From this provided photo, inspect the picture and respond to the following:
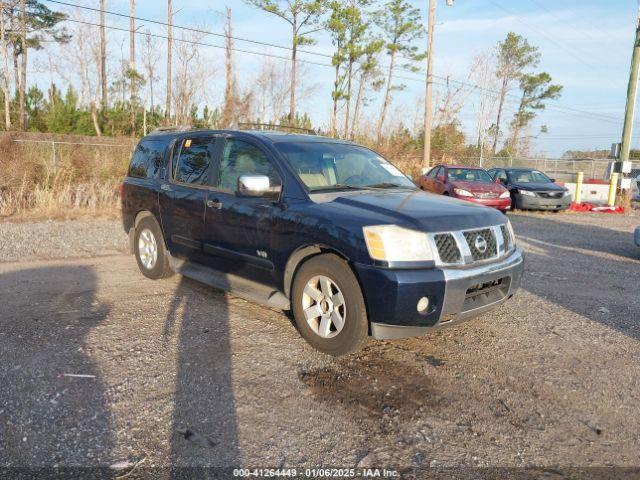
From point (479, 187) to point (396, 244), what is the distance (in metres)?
11.5

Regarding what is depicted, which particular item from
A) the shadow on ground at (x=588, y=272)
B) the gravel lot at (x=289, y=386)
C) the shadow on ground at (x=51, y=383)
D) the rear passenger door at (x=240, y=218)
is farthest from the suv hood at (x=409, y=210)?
the shadow on ground at (x=51, y=383)

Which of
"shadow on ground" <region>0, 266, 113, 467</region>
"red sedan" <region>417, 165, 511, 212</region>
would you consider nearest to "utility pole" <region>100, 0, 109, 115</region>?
"red sedan" <region>417, 165, 511, 212</region>

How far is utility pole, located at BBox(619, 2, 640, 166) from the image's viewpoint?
17.4 meters

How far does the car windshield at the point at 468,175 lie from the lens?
14.8m

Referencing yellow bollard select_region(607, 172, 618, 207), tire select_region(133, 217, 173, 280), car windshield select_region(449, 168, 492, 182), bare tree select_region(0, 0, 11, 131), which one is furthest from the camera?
bare tree select_region(0, 0, 11, 131)

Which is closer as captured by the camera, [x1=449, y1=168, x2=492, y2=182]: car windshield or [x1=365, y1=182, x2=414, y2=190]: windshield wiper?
[x1=365, y1=182, x2=414, y2=190]: windshield wiper

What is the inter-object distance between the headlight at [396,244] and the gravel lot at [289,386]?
89 centimetres

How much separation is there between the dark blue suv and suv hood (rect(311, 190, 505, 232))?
12 mm

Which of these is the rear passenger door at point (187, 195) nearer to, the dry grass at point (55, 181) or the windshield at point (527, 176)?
the dry grass at point (55, 181)

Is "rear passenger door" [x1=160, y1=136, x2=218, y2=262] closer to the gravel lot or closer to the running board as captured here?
the running board

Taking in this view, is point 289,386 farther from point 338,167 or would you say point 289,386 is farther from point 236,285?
point 338,167

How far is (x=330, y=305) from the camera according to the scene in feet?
12.7

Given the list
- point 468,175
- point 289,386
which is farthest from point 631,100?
point 289,386

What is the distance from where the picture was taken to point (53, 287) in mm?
5820
